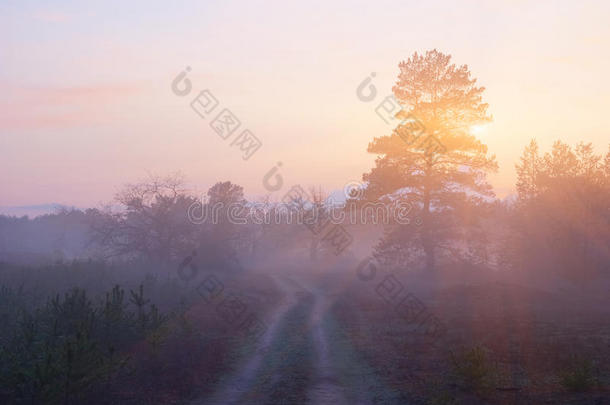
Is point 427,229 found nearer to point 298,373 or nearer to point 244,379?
point 298,373

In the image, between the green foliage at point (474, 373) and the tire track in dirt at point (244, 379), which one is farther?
the green foliage at point (474, 373)

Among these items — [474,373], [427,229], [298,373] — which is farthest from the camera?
[427,229]

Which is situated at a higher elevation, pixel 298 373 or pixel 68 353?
pixel 68 353

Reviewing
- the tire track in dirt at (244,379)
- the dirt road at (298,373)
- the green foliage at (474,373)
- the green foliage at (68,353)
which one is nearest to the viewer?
the green foliage at (68,353)

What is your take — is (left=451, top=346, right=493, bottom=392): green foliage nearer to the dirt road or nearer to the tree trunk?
the dirt road

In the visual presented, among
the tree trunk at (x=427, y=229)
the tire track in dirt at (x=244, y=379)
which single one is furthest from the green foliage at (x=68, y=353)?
the tree trunk at (x=427, y=229)

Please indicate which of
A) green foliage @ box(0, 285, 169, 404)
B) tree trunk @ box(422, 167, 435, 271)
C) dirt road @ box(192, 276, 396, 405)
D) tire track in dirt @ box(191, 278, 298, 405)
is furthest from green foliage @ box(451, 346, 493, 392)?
tree trunk @ box(422, 167, 435, 271)

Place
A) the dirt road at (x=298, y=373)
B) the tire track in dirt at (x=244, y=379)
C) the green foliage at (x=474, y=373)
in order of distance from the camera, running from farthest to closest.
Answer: the green foliage at (x=474, y=373)
the dirt road at (x=298, y=373)
the tire track in dirt at (x=244, y=379)

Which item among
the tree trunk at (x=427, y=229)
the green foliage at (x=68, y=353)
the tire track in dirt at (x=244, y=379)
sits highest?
the tree trunk at (x=427, y=229)

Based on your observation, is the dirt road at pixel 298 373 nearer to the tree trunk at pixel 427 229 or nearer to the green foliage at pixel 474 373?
the green foliage at pixel 474 373

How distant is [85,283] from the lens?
27.9m

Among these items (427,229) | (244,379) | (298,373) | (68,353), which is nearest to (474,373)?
(298,373)

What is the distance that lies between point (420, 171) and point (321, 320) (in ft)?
62.4

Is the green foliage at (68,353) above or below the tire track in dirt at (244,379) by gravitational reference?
above
